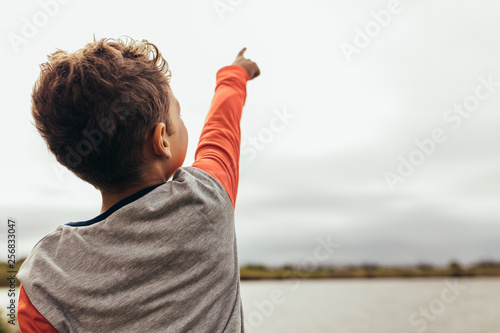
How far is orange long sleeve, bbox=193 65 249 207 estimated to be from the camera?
109 centimetres

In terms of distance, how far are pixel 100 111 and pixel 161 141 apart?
0.50 ft

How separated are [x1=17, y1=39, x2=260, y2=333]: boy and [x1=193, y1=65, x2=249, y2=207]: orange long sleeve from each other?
79 millimetres

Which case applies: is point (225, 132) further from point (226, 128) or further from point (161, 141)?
point (161, 141)

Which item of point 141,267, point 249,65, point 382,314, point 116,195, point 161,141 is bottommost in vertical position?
point 382,314

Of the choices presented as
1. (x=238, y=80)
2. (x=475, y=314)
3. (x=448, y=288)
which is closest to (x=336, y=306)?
(x=475, y=314)

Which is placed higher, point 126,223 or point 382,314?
point 126,223

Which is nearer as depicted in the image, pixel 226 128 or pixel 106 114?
pixel 106 114

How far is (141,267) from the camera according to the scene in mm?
855

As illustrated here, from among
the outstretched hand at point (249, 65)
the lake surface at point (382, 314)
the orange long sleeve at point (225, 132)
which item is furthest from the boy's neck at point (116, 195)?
the lake surface at point (382, 314)

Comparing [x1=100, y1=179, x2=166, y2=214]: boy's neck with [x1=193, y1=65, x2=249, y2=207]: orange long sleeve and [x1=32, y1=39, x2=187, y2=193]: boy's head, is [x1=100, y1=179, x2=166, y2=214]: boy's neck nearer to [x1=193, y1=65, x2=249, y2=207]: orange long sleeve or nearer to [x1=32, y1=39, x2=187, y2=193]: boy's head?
[x1=32, y1=39, x2=187, y2=193]: boy's head

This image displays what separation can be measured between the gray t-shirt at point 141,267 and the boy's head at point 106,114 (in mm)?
88

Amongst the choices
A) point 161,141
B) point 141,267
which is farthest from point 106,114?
point 141,267

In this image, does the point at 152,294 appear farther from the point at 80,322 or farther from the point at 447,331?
the point at 447,331

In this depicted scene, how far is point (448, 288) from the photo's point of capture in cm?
629
